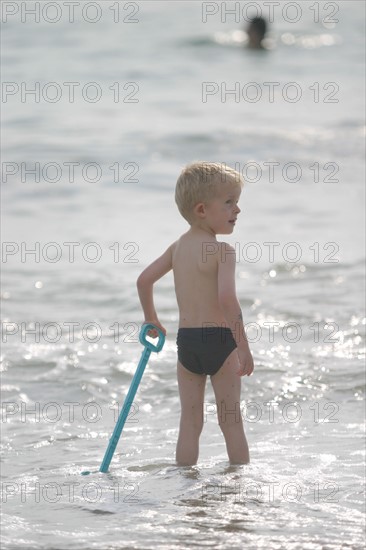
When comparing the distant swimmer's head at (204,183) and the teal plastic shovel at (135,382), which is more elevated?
the distant swimmer's head at (204,183)

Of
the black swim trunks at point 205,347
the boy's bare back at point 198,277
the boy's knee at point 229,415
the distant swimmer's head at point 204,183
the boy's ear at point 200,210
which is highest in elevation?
the distant swimmer's head at point 204,183

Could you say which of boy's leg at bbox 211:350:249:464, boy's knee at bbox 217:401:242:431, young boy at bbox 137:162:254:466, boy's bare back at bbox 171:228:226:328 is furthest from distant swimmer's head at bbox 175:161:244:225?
boy's knee at bbox 217:401:242:431

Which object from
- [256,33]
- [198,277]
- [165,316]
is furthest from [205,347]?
[256,33]

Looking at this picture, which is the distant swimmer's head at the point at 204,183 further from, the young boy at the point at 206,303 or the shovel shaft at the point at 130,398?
the shovel shaft at the point at 130,398

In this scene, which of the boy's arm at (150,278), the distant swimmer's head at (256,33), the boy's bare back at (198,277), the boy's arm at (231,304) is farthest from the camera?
the distant swimmer's head at (256,33)

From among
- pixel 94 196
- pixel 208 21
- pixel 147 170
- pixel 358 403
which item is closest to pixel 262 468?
pixel 358 403

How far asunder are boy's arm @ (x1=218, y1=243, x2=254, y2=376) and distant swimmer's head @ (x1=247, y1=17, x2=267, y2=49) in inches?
911

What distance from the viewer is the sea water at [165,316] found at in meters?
4.30

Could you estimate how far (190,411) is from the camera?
4.76 meters

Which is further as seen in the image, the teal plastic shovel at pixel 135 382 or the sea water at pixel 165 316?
the teal plastic shovel at pixel 135 382

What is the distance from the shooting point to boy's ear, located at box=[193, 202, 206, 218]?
14.9 ft

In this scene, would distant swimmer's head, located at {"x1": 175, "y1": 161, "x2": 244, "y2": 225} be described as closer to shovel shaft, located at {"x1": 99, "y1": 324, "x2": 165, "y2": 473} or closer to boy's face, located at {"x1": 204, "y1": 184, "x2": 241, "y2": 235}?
boy's face, located at {"x1": 204, "y1": 184, "x2": 241, "y2": 235}

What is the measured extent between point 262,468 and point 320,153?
10.4 meters

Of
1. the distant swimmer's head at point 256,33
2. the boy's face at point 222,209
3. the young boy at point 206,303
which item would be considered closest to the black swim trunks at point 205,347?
the young boy at point 206,303
